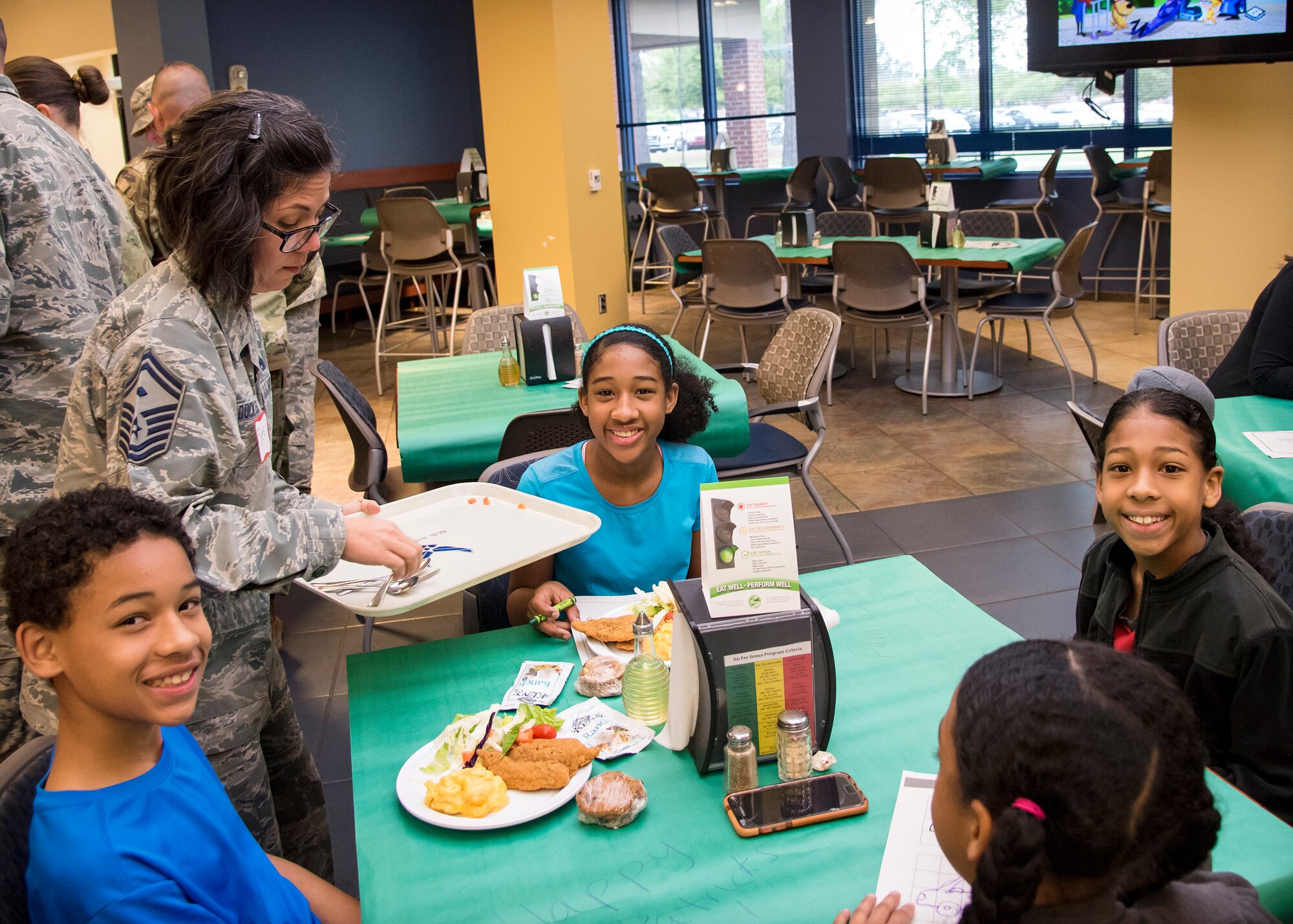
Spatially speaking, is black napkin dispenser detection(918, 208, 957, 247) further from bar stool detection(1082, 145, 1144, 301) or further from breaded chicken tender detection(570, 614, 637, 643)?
breaded chicken tender detection(570, 614, 637, 643)

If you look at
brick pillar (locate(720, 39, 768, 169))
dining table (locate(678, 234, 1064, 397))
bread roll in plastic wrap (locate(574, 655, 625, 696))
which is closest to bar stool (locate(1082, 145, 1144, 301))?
dining table (locate(678, 234, 1064, 397))

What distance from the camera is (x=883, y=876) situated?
48.6 inches

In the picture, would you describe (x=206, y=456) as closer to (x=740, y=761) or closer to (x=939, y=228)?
(x=740, y=761)

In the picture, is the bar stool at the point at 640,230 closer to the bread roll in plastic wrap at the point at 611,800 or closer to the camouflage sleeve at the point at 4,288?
the camouflage sleeve at the point at 4,288

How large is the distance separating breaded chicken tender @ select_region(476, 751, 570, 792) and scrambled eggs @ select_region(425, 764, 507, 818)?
0.02 metres

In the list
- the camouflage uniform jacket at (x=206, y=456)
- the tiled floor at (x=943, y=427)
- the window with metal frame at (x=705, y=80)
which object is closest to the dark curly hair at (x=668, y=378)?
the camouflage uniform jacket at (x=206, y=456)

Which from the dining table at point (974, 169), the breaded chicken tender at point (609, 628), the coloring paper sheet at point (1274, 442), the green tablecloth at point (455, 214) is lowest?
the breaded chicken tender at point (609, 628)

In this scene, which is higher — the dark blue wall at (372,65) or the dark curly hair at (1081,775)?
the dark blue wall at (372,65)

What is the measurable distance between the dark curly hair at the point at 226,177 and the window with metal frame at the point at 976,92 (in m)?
8.88

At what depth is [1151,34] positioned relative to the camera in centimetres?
523

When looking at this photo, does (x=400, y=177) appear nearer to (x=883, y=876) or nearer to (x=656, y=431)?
(x=656, y=431)

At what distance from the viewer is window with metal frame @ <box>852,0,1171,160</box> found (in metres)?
9.14

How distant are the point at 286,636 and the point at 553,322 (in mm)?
1405

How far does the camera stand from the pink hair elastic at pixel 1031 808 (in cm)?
95
